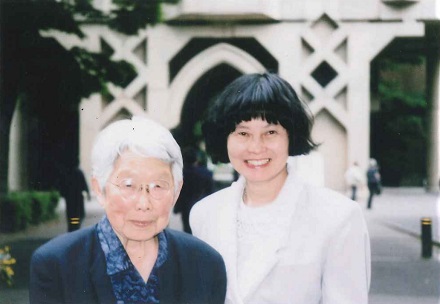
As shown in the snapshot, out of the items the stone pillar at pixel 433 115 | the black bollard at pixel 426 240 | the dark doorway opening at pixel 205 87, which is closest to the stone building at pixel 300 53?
the dark doorway opening at pixel 205 87

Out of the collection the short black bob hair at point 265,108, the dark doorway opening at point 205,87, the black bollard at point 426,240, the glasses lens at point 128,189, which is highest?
the dark doorway opening at point 205,87

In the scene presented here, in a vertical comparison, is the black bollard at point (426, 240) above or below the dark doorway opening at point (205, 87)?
below

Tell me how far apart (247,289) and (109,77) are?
22.4ft

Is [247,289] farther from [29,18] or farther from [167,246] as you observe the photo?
[29,18]

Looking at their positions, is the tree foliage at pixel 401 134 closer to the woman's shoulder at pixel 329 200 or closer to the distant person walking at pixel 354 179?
the distant person walking at pixel 354 179

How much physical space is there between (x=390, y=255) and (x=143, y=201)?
8278 millimetres

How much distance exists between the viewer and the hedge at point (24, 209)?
10992 mm

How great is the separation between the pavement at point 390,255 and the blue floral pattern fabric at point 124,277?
129 centimetres

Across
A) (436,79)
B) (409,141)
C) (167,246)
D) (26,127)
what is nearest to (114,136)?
(167,246)

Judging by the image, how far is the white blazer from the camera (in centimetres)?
182

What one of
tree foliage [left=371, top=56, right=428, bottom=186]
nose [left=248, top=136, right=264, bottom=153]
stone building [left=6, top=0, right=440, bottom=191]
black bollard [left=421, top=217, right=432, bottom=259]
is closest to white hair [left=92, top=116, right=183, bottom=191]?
nose [left=248, top=136, right=264, bottom=153]

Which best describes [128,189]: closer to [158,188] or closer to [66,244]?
[158,188]

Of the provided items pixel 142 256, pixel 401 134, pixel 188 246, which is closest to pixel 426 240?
pixel 188 246

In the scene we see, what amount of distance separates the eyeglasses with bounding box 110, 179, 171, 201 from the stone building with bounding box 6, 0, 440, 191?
16.9 m
